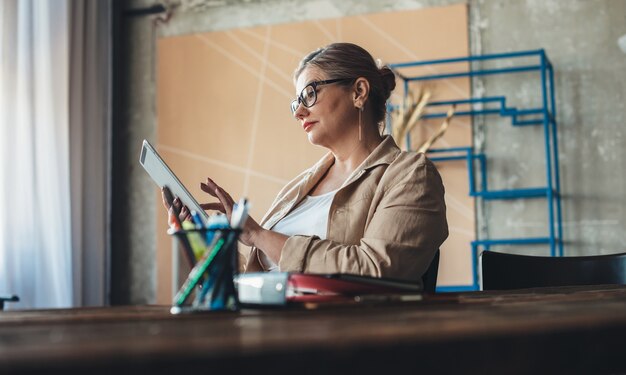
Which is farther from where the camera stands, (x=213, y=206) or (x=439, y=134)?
(x=439, y=134)

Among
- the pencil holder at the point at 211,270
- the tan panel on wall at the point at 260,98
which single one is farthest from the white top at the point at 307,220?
the tan panel on wall at the point at 260,98

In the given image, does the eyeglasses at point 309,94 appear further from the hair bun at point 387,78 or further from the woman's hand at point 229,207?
the woman's hand at point 229,207

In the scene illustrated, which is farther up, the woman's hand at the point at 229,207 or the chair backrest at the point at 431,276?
the woman's hand at the point at 229,207

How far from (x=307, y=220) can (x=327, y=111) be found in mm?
347

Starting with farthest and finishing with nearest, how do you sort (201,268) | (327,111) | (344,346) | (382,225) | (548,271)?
1. (327,111)
2. (548,271)
3. (382,225)
4. (201,268)
5. (344,346)

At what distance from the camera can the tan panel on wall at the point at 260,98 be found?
530cm

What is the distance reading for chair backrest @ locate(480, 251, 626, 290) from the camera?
223 cm

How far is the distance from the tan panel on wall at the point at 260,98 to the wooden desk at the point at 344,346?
454 cm

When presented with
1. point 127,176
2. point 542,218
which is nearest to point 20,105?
point 127,176

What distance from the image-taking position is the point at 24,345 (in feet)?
1.97

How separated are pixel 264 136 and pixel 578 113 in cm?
218

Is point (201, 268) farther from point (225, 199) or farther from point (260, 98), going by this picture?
point (260, 98)

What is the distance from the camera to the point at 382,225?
75.4 inches

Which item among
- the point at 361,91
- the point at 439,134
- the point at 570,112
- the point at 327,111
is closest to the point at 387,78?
the point at 361,91
